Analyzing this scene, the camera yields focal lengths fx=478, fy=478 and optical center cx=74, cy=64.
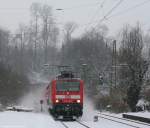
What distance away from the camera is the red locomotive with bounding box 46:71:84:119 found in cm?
3475

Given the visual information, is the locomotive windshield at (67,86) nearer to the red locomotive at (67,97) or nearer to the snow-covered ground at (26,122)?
the red locomotive at (67,97)

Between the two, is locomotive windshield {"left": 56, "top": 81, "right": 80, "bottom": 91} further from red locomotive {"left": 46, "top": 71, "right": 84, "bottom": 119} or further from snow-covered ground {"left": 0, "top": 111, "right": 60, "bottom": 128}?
snow-covered ground {"left": 0, "top": 111, "right": 60, "bottom": 128}

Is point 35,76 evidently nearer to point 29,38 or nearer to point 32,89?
point 29,38

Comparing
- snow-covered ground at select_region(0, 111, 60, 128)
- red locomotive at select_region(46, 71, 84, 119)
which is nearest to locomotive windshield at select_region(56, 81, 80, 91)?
red locomotive at select_region(46, 71, 84, 119)

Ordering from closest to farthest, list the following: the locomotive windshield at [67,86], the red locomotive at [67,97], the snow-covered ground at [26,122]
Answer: the snow-covered ground at [26,122] → the red locomotive at [67,97] → the locomotive windshield at [67,86]

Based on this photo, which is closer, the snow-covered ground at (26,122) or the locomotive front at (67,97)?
the snow-covered ground at (26,122)

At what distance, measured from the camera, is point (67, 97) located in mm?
34875

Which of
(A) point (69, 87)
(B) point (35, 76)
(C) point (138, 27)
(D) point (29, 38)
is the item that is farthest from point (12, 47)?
(A) point (69, 87)

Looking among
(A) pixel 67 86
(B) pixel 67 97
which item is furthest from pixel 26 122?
(A) pixel 67 86

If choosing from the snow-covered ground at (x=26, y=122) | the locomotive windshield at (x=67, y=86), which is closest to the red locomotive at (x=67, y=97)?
the locomotive windshield at (x=67, y=86)

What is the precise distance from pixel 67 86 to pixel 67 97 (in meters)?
0.85

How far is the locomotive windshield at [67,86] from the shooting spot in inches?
1382

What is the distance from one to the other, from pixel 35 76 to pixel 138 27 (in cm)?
3244

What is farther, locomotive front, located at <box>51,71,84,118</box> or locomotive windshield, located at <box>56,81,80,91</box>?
locomotive windshield, located at <box>56,81,80,91</box>
